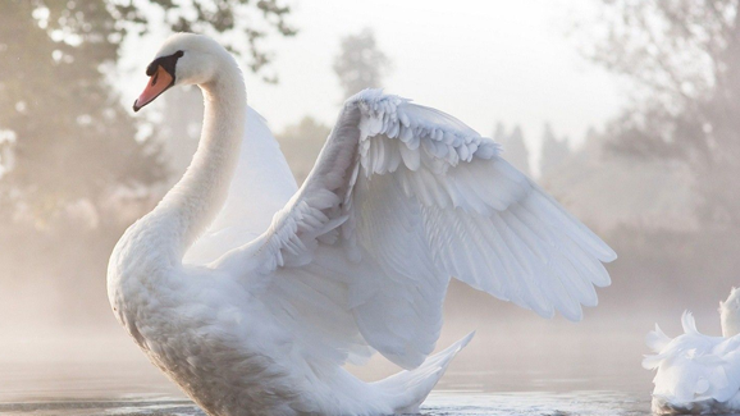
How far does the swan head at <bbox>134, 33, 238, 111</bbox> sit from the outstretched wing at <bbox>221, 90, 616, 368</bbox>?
32.5 inches

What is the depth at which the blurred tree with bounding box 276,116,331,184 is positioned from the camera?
50.5 metres

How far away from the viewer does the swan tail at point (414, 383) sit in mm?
4695

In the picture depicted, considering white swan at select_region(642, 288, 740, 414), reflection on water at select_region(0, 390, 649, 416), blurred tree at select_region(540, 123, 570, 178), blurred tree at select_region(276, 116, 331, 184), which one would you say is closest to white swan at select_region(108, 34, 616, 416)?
reflection on water at select_region(0, 390, 649, 416)

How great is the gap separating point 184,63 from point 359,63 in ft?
172

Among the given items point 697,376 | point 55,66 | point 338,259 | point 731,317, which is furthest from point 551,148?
point 338,259

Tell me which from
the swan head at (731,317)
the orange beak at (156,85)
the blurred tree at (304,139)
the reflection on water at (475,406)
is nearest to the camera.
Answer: the orange beak at (156,85)

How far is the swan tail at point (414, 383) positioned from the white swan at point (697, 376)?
1305 millimetres

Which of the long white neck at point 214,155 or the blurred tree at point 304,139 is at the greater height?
the blurred tree at point 304,139

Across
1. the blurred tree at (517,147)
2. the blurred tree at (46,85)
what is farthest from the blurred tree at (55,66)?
the blurred tree at (517,147)

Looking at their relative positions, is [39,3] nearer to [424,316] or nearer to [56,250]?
[56,250]

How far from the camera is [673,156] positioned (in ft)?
78.2

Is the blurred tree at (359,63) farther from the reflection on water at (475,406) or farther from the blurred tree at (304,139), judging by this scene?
the reflection on water at (475,406)

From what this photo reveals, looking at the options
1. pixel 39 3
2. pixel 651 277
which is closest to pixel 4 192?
pixel 39 3

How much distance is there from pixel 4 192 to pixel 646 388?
1450cm
